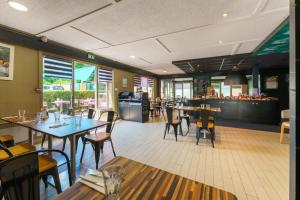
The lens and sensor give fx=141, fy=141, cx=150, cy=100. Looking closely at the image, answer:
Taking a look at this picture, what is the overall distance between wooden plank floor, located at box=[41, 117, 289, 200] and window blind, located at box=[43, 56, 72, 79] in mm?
2024

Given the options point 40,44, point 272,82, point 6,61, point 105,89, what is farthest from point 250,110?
point 6,61

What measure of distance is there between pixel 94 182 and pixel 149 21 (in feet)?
9.72

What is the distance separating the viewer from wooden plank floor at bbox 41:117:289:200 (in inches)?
82.7

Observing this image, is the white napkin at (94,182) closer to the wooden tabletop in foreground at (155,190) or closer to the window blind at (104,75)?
the wooden tabletop in foreground at (155,190)

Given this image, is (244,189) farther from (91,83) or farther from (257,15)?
(91,83)

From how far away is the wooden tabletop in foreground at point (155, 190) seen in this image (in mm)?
755

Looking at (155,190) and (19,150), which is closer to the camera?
(155,190)

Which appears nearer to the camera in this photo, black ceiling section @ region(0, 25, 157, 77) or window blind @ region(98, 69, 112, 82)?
black ceiling section @ region(0, 25, 157, 77)

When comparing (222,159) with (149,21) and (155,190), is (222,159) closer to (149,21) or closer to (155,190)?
(155,190)

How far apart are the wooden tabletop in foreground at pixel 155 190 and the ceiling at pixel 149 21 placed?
8.19ft

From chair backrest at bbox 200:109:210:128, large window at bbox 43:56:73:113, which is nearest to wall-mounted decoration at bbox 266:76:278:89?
chair backrest at bbox 200:109:210:128

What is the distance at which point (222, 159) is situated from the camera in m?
2.93

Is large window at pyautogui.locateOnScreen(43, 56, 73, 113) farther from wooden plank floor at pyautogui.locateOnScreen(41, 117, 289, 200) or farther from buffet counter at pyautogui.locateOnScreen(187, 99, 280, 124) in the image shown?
buffet counter at pyautogui.locateOnScreen(187, 99, 280, 124)
